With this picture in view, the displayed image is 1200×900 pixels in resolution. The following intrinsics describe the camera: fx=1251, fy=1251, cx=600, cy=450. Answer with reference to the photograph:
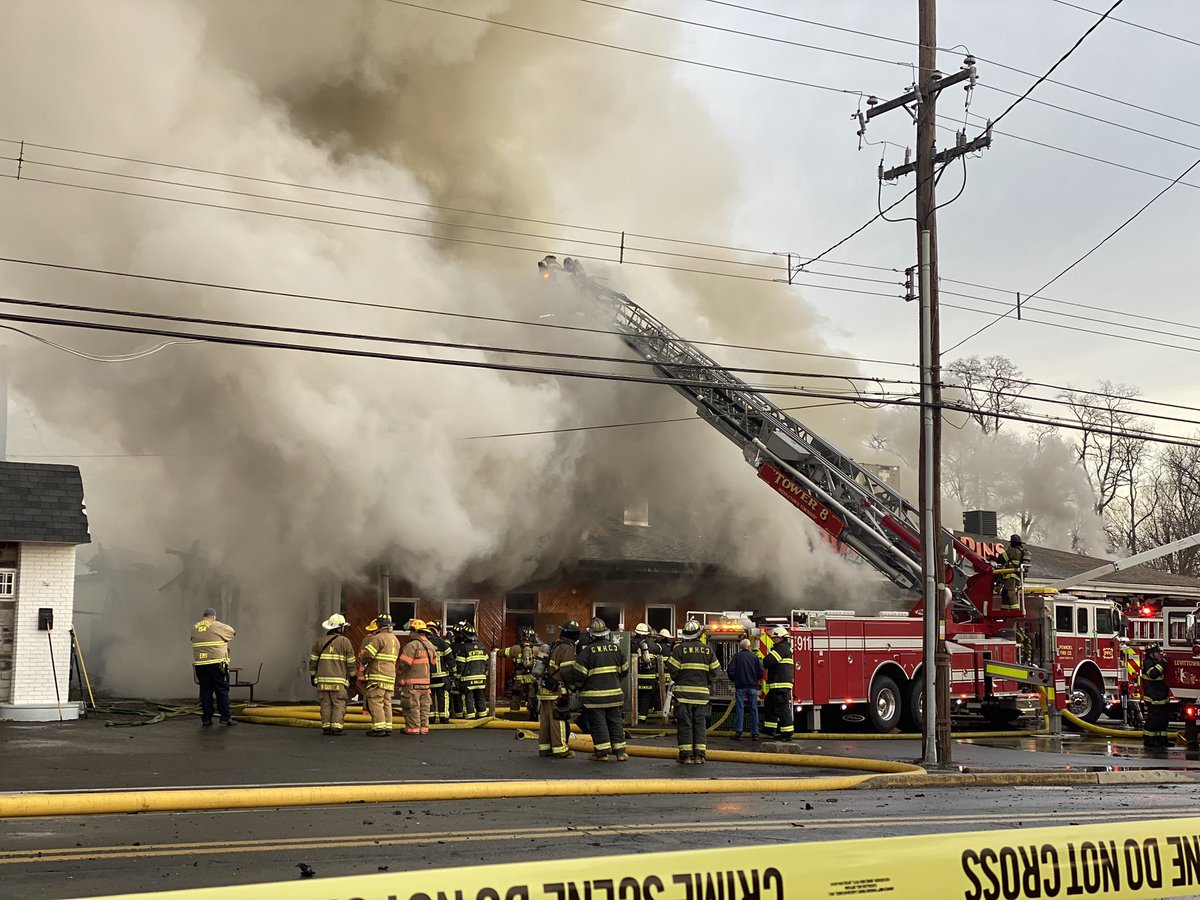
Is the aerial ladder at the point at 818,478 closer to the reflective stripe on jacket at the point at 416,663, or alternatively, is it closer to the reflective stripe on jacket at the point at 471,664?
the reflective stripe on jacket at the point at 471,664

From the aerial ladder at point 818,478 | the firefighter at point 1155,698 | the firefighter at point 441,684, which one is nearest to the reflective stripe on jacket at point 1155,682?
the firefighter at point 1155,698

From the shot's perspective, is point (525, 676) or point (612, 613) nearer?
point (525, 676)

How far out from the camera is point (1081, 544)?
49.1 m

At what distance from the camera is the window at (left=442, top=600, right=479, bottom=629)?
24.3 metres

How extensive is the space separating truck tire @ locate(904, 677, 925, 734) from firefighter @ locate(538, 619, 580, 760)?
7.57 metres

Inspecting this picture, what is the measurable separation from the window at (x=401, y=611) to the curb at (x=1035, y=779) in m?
12.9

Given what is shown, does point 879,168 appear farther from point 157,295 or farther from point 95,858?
point 95,858

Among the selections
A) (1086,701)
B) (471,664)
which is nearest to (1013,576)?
(1086,701)

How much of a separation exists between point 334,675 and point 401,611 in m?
8.44

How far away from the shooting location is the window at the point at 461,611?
24328mm

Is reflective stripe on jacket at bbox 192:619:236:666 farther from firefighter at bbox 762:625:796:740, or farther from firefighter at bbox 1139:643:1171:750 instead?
firefighter at bbox 1139:643:1171:750

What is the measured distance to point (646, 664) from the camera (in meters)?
20.5

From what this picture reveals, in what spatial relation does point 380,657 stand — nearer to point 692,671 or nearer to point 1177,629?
point 692,671

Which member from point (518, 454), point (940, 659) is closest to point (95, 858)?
point (940, 659)
